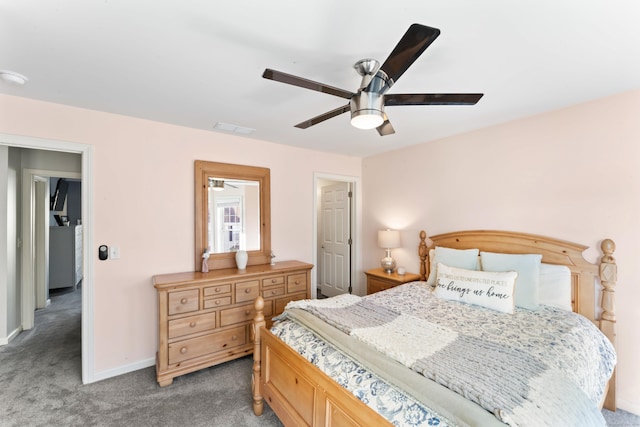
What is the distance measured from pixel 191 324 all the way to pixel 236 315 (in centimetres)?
42

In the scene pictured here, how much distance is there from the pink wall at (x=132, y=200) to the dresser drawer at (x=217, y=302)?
53 cm

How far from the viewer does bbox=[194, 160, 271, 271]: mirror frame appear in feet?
9.85

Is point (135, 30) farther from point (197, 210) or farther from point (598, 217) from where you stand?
point (598, 217)

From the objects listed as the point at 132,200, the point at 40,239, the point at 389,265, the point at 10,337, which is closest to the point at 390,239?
the point at 389,265

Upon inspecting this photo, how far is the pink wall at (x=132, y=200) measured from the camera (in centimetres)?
243

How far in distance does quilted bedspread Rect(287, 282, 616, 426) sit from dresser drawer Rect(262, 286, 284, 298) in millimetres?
918

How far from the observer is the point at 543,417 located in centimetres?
104

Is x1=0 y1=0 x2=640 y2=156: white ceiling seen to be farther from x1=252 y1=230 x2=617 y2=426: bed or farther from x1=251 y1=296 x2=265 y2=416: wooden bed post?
x1=251 y1=296 x2=265 y2=416: wooden bed post

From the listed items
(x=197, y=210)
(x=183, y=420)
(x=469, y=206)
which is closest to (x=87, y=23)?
(x=197, y=210)

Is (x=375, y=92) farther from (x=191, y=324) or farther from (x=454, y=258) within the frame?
(x=191, y=324)

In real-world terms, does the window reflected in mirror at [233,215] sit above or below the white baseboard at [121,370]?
above

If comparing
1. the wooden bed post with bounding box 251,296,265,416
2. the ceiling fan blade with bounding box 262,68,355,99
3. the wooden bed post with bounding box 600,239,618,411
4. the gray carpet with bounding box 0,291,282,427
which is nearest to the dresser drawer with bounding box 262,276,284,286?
the gray carpet with bounding box 0,291,282,427

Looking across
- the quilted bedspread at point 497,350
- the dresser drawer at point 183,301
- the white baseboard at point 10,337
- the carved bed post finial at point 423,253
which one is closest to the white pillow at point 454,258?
the carved bed post finial at point 423,253

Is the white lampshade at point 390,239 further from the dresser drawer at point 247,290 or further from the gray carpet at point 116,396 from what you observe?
the gray carpet at point 116,396
